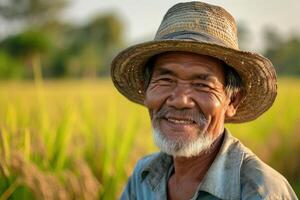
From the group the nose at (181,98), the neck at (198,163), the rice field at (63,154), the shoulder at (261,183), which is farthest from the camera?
the rice field at (63,154)

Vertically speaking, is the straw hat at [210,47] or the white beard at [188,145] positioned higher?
the straw hat at [210,47]

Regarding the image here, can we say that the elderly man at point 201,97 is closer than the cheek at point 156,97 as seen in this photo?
Yes

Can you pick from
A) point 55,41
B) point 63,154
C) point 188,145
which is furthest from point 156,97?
point 55,41

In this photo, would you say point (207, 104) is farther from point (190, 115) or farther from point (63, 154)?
point (63, 154)

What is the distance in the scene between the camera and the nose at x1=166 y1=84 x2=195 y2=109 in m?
2.32

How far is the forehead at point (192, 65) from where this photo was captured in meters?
2.37

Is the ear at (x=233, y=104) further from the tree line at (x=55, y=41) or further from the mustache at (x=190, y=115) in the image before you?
the tree line at (x=55, y=41)

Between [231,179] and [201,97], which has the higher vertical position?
[201,97]

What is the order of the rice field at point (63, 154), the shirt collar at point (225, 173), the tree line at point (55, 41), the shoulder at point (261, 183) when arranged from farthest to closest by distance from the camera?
the tree line at point (55, 41) < the rice field at point (63, 154) < the shirt collar at point (225, 173) < the shoulder at point (261, 183)

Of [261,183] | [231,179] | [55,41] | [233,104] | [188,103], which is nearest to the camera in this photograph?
[261,183]

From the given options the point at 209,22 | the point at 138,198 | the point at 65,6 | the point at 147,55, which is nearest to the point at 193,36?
the point at 209,22

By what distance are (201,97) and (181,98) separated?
87 mm

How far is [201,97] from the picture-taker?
2.34 metres

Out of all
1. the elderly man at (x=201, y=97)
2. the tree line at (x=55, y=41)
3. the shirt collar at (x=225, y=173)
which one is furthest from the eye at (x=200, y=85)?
the tree line at (x=55, y=41)
